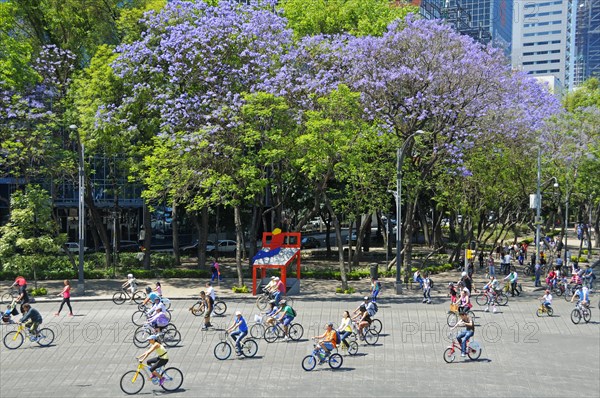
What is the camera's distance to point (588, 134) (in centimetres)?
4556

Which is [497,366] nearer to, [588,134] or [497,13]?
[588,134]

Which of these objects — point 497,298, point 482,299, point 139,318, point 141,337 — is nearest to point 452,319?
point 497,298

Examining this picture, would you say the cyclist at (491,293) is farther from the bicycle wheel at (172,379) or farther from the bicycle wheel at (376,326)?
the bicycle wheel at (172,379)

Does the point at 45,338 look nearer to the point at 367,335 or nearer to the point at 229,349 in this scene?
the point at 229,349

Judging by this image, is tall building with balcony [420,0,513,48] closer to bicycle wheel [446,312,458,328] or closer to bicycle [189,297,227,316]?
bicycle wheel [446,312,458,328]

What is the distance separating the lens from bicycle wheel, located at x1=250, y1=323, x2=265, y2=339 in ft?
78.2

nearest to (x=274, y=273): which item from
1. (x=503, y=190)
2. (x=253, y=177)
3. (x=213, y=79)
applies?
(x=253, y=177)

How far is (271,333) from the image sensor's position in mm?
23625

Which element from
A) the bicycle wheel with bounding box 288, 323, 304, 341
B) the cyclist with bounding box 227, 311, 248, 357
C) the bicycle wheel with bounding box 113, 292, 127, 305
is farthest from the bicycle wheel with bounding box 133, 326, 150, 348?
the bicycle wheel with bounding box 113, 292, 127, 305

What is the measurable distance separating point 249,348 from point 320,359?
2612 mm

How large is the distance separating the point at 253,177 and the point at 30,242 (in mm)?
11539

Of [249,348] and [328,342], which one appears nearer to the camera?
[328,342]

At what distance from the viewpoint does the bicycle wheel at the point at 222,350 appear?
20.9m

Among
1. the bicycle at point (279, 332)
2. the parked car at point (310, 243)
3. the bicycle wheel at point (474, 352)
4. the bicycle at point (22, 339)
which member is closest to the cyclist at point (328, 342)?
the bicycle at point (279, 332)
